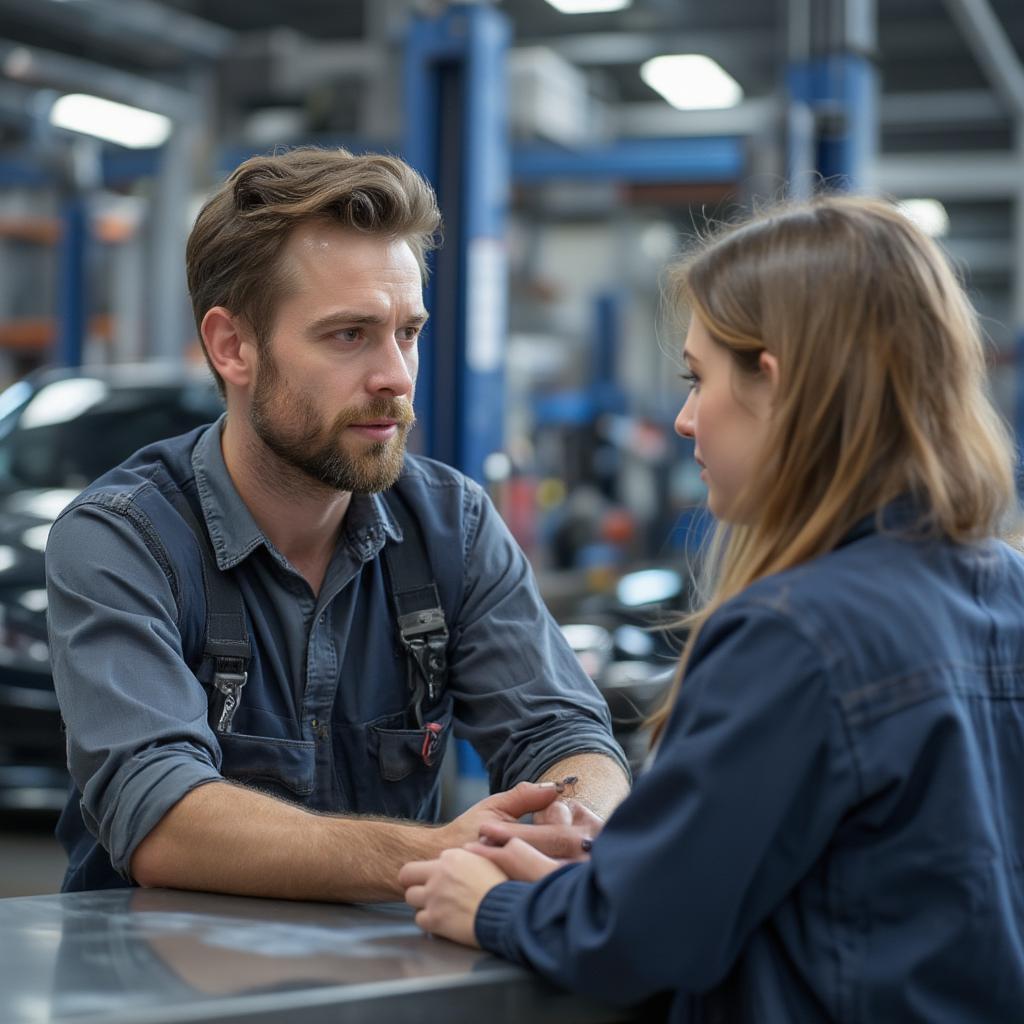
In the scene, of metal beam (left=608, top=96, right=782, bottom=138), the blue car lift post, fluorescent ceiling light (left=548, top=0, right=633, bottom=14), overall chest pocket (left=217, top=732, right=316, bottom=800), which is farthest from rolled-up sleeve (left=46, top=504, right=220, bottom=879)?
metal beam (left=608, top=96, right=782, bottom=138)

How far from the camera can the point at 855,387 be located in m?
1.31

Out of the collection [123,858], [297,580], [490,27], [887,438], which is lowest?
[123,858]

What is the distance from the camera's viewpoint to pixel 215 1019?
3.73ft

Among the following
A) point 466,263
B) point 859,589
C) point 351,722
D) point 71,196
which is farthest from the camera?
point 71,196

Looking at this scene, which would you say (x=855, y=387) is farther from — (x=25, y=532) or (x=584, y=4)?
(x=584, y=4)

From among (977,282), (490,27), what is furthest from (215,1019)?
(977,282)

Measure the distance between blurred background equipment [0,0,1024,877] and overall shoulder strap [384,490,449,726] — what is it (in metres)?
0.32

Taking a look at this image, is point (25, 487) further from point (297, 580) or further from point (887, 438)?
point (887, 438)

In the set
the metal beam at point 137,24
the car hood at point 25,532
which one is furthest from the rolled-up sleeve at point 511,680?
the metal beam at point 137,24

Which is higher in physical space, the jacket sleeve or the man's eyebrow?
the man's eyebrow

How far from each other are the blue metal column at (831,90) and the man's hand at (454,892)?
5.36m

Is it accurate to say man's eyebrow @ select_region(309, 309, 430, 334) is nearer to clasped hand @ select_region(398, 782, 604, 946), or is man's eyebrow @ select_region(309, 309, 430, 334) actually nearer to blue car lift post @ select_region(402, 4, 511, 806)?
clasped hand @ select_region(398, 782, 604, 946)

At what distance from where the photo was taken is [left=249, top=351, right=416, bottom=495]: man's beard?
2.08 m

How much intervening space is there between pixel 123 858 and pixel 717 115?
14.6m
